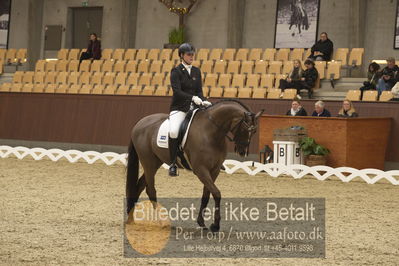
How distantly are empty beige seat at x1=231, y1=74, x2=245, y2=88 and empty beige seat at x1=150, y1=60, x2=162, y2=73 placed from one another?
270 cm

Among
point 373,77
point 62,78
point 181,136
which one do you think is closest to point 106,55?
point 62,78

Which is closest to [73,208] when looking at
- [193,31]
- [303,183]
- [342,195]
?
[342,195]

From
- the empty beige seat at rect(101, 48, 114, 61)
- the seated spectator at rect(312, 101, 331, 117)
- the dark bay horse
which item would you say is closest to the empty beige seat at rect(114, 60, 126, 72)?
the empty beige seat at rect(101, 48, 114, 61)

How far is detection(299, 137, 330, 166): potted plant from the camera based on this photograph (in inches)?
508

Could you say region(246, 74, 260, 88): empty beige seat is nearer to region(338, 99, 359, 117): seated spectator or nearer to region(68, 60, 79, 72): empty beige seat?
region(338, 99, 359, 117): seated spectator

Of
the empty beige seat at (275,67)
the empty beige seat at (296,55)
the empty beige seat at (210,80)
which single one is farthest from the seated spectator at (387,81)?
the empty beige seat at (210,80)

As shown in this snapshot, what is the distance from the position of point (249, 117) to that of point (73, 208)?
102 inches

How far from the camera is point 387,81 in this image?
48.2 ft

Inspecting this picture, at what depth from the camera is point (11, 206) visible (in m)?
8.34

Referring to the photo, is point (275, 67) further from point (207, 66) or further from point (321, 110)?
point (321, 110)

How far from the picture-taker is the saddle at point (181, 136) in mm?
7219

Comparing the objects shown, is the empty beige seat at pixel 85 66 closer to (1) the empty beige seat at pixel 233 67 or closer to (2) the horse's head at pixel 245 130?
(1) the empty beige seat at pixel 233 67

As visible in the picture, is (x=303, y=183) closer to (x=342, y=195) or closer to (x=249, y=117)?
(x=342, y=195)

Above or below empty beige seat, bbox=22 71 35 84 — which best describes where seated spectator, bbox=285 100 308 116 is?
below
